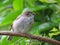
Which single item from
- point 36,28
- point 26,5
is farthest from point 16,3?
point 36,28

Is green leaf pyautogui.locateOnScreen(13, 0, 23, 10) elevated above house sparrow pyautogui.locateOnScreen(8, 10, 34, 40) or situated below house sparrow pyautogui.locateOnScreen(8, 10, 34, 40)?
above

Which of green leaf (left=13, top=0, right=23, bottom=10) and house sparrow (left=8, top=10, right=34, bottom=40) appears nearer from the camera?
house sparrow (left=8, top=10, right=34, bottom=40)

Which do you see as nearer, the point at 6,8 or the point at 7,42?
the point at 7,42

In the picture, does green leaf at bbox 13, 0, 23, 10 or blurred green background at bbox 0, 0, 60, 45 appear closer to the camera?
blurred green background at bbox 0, 0, 60, 45

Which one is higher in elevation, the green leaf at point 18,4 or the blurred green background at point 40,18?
the green leaf at point 18,4

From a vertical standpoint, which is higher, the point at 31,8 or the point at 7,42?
the point at 31,8

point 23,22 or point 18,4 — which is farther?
point 18,4

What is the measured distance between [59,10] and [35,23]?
15 centimetres

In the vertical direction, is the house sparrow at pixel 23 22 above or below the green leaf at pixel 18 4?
below

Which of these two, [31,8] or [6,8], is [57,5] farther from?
[6,8]

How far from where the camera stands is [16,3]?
1.15 m

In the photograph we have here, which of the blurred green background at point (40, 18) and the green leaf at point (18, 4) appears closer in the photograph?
the blurred green background at point (40, 18)

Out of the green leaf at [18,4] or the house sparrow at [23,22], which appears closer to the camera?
the house sparrow at [23,22]

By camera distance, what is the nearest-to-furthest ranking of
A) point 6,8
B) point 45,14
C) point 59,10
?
point 59,10
point 45,14
point 6,8
